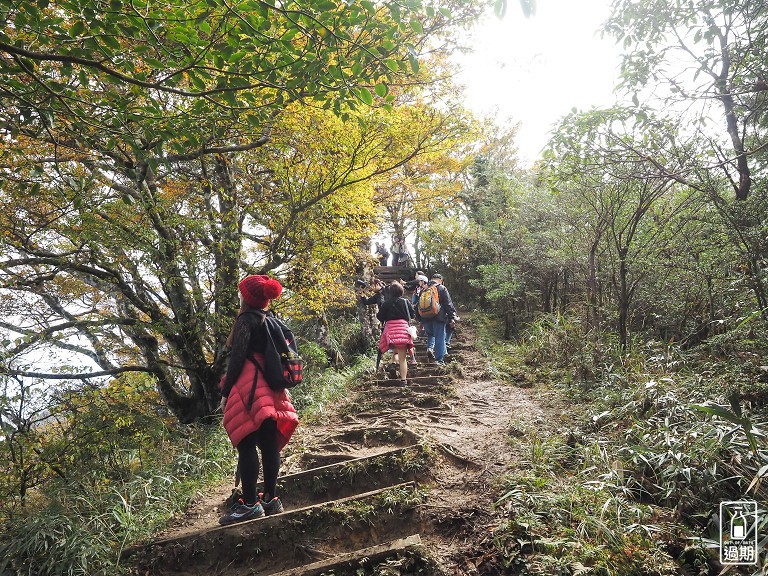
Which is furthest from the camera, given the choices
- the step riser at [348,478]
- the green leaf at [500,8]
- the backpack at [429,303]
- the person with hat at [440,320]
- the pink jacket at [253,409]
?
the person with hat at [440,320]

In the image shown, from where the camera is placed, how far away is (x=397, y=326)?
7.31 meters

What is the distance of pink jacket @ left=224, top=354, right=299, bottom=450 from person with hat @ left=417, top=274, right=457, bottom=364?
17.2 ft

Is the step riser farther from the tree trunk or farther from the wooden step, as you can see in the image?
the tree trunk

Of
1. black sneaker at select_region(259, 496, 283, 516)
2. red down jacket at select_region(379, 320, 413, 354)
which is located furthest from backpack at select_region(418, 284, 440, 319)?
black sneaker at select_region(259, 496, 283, 516)

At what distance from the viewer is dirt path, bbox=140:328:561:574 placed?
3.12 m

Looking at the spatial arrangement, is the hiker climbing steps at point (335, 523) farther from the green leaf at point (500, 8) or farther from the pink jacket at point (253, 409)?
the green leaf at point (500, 8)

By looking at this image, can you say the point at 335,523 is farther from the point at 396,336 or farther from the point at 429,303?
the point at 429,303

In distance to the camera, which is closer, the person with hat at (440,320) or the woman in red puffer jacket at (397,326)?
the woman in red puffer jacket at (397,326)

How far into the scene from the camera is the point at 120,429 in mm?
5207

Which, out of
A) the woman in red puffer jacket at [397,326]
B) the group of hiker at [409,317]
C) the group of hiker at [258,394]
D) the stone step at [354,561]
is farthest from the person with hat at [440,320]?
the stone step at [354,561]

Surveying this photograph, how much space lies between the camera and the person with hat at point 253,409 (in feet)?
11.1

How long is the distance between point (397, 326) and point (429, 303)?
49.1 inches

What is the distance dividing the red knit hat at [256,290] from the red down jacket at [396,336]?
3.82 m

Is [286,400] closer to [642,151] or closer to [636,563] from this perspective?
[636,563]
